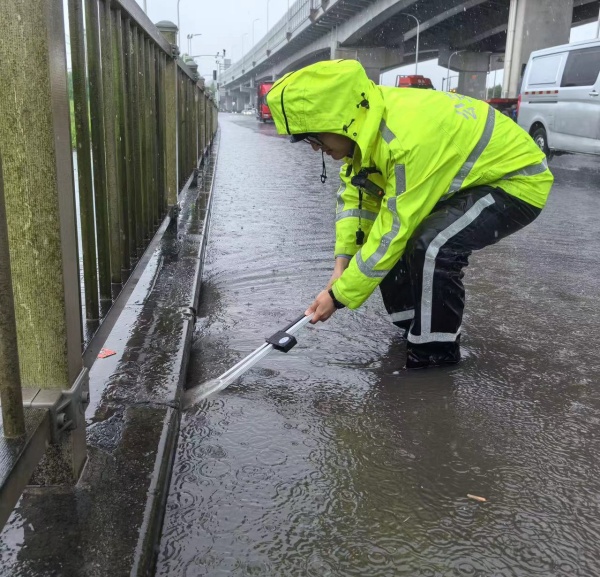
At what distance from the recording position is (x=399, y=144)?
2.61 meters

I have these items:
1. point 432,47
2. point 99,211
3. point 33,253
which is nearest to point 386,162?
point 99,211

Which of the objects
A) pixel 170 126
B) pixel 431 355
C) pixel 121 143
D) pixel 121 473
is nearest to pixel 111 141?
pixel 121 143

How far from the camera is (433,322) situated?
9.85 feet

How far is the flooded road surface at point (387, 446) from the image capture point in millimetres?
1796

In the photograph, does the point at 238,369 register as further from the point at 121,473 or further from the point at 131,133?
the point at 131,133

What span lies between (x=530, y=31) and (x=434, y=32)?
2414 centimetres

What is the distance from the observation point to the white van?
11750mm

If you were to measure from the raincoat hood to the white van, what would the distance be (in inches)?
399

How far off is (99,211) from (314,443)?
1152 mm

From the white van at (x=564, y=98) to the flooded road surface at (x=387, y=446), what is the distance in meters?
8.42

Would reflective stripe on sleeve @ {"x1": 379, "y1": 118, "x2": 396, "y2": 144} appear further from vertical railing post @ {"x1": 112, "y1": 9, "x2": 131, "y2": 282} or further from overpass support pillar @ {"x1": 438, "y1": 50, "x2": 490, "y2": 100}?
overpass support pillar @ {"x1": 438, "y1": 50, "x2": 490, "y2": 100}

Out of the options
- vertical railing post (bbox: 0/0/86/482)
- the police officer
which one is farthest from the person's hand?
vertical railing post (bbox: 0/0/86/482)

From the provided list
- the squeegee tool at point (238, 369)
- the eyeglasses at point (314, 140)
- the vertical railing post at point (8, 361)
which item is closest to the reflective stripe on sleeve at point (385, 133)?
the eyeglasses at point (314, 140)

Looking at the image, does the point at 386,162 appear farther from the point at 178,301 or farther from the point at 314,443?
the point at 178,301
